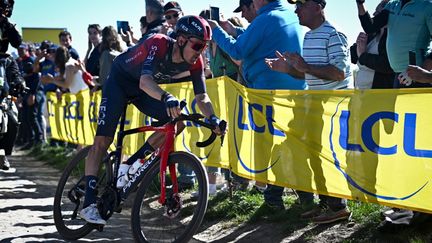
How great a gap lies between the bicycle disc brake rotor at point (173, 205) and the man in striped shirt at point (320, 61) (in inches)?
→ 57.9

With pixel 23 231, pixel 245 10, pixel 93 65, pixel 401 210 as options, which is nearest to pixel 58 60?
pixel 93 65

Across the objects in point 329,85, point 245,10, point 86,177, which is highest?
point 245,10

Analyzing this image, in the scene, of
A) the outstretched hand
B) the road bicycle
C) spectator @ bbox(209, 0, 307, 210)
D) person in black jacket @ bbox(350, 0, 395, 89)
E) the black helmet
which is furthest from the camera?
spectator @ bbox(209, 0, 307, 210)

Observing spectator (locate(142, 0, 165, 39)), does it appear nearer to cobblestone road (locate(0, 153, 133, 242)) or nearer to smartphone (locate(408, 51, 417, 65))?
cobblestone road (locate(0, 153, 133, 242))

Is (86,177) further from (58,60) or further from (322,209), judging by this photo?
(58,60)

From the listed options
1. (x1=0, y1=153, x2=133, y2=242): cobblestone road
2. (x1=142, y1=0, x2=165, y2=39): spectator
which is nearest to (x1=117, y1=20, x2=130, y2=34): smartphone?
(x1=142, y1=0, x2=165, y2=39): spectator

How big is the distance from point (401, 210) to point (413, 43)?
1.42 meters

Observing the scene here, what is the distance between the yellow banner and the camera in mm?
5645

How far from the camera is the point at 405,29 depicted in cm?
653

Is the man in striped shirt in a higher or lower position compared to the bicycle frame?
higher

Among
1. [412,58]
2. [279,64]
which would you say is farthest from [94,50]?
[412,58]

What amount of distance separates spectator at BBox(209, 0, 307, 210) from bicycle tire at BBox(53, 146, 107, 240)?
1.87 m

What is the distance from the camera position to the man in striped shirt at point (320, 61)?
7.02 m

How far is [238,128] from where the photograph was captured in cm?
802
